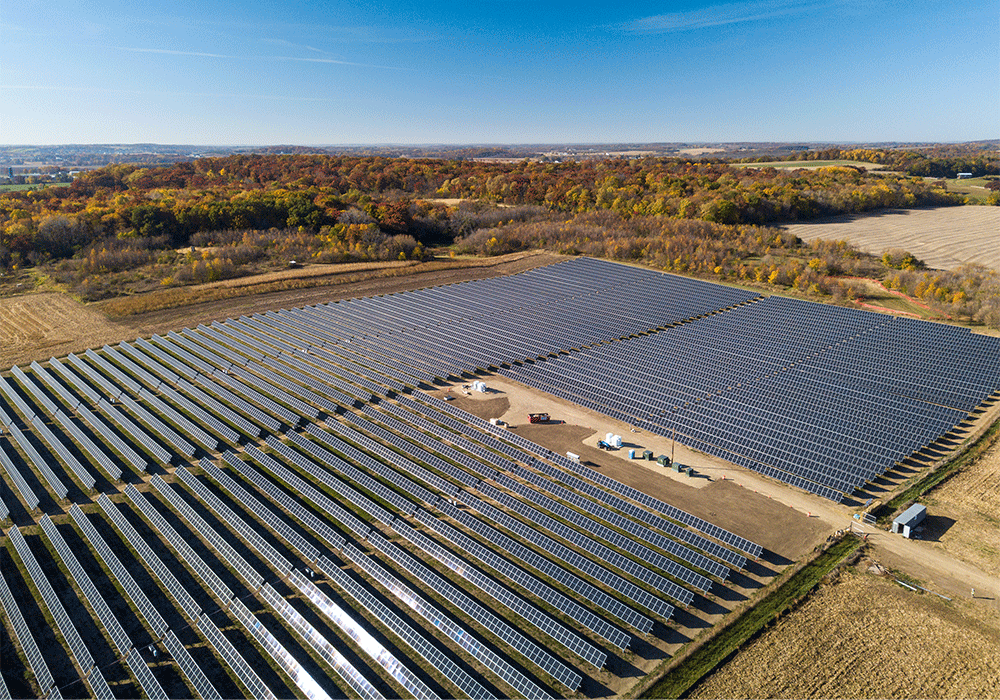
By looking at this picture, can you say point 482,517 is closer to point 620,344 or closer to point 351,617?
point 351,617

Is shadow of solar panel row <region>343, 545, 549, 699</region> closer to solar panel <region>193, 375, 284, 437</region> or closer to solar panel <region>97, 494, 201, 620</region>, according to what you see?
solar panel <region>97, 494, 201, 620</region>

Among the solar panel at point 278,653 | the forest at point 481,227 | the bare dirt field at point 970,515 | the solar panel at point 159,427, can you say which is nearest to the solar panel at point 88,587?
the solar panel at point 278,653

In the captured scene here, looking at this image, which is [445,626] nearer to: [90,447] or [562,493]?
[562,493]

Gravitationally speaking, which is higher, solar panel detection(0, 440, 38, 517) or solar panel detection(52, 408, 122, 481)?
solar panel detection(52, 408, 122, 481)

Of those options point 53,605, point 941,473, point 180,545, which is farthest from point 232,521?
point 941,473

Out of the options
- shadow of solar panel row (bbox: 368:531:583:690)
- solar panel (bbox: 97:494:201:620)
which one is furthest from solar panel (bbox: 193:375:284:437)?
shadow of solar panel row (bbox: 368:531:583:690)

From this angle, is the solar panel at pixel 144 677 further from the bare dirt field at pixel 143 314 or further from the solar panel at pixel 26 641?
the bare dirt field at pixel 143 314
